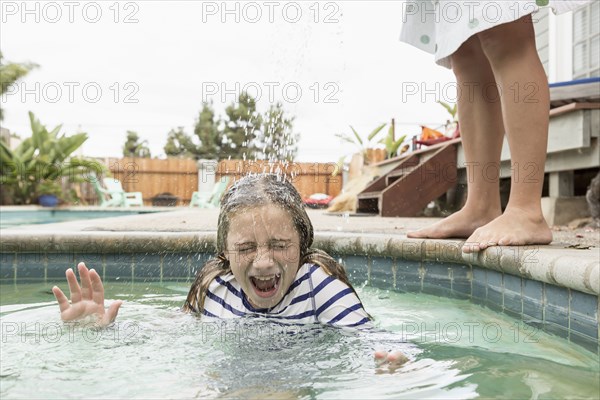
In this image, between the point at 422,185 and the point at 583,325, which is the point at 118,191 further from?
the point at 583,325

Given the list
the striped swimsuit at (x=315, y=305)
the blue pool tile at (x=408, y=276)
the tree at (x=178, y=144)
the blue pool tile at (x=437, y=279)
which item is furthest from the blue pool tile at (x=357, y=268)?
the tree at (x=178, y=144)

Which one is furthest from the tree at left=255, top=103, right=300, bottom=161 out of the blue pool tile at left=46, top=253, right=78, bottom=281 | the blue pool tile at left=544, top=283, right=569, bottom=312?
the blue pool tile at left=544, top=283, right=569, bottom=312

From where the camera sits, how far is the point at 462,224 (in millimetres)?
2889

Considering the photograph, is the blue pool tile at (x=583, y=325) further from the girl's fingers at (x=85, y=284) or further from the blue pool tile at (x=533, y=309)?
the girl's fingers at (x=85, y=284)

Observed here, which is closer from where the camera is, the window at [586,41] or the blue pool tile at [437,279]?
the blue pool tile at [437,279]

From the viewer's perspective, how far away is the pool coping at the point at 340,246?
2148mm

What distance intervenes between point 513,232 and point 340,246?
3.57 feet

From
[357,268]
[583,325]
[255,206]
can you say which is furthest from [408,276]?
[255,206]

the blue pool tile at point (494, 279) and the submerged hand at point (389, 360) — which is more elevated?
the blue pool tile at point (494, 279)

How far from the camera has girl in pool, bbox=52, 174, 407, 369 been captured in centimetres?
180

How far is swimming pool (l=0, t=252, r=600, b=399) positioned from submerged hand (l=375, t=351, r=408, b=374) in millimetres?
20

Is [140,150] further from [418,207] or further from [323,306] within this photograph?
[323,306]

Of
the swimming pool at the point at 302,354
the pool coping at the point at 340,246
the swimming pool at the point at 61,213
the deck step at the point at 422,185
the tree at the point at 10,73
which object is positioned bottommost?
the swimming pool at the point at 302,354

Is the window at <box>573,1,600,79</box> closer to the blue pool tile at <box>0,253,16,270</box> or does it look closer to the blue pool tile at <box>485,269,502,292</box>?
the blue pool tile at <box>485,269,502,292</box>
